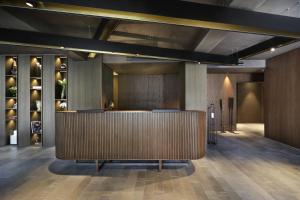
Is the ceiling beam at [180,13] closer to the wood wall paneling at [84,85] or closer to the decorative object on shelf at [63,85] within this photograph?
the wood wall paneling at [84,85]

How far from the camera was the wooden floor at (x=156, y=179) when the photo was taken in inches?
138

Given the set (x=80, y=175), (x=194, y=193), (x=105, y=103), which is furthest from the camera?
(x=105, y=103)

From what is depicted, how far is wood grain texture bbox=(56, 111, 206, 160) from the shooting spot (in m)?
4.65

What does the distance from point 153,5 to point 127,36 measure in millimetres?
3005

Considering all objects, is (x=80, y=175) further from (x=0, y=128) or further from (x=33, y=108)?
(x=0, y=128)

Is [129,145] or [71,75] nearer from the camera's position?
[129,145]

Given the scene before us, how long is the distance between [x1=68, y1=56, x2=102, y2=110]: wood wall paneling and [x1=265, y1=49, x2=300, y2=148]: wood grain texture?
5681 mm

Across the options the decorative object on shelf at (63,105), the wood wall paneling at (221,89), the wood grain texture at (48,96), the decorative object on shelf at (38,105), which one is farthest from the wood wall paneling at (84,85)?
the wood wall paneling at (221,89)

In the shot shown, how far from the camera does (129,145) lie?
4.68 metres

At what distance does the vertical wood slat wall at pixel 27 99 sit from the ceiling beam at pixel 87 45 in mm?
2979

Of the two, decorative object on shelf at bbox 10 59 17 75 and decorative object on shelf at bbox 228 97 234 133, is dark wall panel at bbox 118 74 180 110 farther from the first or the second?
decorative object on shelf at bbox 10 59 17 75

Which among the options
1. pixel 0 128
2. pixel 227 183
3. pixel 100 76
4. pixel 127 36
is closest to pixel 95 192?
pixel 227 183

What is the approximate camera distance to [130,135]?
469 cm

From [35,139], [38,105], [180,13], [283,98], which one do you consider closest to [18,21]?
[180,13]
